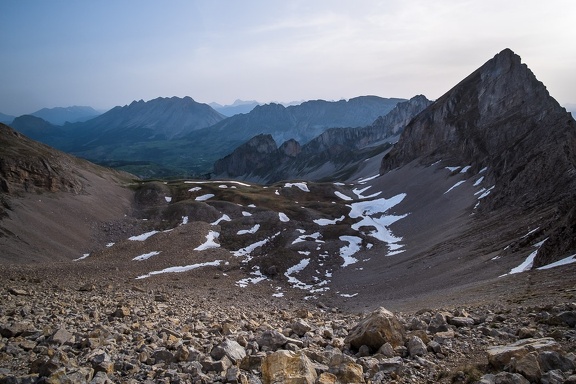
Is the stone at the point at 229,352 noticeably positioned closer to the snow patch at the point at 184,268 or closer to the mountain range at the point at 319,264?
the mountain range at the point at 319,264

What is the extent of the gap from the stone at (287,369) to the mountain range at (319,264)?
90 millimetres

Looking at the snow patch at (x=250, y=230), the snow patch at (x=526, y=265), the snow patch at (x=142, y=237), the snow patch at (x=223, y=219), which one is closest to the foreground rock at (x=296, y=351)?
the snow patch at (x=526, y=265)

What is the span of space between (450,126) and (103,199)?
123403mm

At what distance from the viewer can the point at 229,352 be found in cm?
1162

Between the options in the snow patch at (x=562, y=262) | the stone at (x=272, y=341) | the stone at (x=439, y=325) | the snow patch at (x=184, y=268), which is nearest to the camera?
the stone at (x=272, y=341)

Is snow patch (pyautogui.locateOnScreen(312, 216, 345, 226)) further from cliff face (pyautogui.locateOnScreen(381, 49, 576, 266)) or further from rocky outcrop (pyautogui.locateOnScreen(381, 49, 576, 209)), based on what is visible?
rocky outcrop (pyautogui.locateOnScreen(381, 49, 576, 209))

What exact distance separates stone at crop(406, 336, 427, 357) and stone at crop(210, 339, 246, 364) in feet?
17.7

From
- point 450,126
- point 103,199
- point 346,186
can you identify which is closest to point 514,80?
point 450,126

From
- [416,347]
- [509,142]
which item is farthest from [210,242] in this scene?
[509,142]

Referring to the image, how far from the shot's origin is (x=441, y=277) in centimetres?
4262

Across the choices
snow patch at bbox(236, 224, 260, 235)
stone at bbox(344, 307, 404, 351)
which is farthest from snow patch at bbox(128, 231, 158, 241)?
stone at bbox(344, 307, 404, 351)

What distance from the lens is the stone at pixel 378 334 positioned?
501 inches

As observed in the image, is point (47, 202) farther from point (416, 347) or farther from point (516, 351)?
point (516, 351)

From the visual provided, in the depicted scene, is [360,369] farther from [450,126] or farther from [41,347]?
[450,126]
